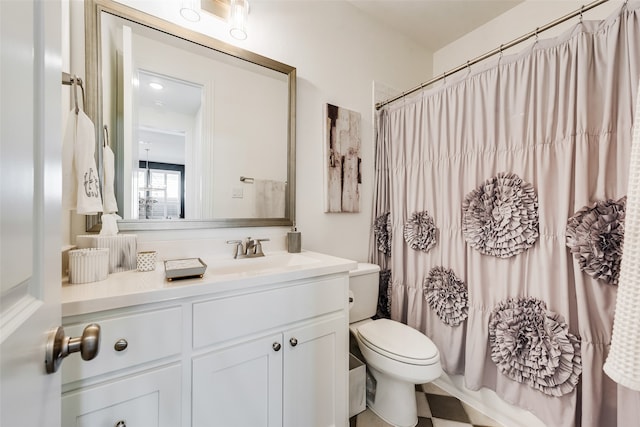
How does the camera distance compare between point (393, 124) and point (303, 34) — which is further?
point (393, 124)

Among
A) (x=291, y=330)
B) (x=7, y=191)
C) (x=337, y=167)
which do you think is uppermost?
(x=337, y=167)

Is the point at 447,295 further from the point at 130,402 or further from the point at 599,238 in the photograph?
the point at 130,402

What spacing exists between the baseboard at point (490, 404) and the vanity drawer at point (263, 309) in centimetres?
105

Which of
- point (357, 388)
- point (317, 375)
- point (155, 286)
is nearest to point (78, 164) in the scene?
point (155, 286)

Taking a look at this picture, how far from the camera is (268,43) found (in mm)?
1602

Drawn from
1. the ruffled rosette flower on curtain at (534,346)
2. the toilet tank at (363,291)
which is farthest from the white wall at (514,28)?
the toilet tank at (363,291)

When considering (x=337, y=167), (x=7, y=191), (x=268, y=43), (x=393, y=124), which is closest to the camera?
(x=7, y=191)

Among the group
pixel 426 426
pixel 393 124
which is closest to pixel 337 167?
pixel 393 124

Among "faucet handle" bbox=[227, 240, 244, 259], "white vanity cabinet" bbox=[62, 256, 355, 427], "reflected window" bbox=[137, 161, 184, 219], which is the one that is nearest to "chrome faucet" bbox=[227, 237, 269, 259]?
"faucet handle" bbox=[227, 240, 244, 259]

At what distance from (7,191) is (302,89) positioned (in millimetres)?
1647

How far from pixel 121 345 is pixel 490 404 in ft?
6.03

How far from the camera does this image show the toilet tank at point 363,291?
1742 millimetres

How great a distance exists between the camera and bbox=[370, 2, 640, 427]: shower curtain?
1096 mm

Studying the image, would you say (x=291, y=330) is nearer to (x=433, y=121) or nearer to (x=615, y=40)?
(x=433, y=121)
